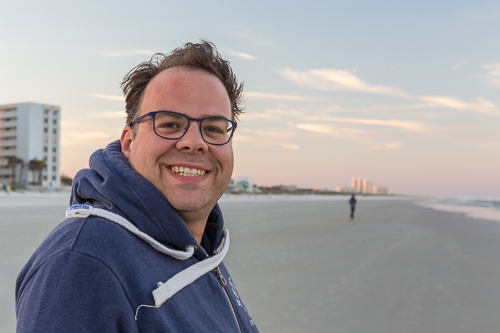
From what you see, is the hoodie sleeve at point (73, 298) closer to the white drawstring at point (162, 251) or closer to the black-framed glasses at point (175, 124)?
the white drawstring at point (162, 251)

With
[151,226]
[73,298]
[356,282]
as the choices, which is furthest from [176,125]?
[356,282]

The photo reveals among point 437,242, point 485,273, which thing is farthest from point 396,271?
point 437,242

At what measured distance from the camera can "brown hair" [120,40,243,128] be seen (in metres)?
1.67

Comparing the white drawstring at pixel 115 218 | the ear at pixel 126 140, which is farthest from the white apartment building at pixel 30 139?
the white drawstring at pixel 115 218

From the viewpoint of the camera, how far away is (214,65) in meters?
1.74

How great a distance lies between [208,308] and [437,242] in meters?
14.0

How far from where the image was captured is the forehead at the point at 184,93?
159 centimetres

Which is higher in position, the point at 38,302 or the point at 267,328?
the point at 38,302

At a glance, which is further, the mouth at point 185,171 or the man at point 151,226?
the mouth at point 185,171

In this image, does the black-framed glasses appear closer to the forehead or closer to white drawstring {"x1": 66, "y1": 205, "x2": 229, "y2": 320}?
the forehead

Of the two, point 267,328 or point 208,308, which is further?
point 267,328

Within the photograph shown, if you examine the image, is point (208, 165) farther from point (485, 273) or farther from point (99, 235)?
point (485, 273)

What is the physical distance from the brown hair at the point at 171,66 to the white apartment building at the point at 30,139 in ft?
277

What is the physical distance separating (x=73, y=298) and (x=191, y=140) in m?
0.78
